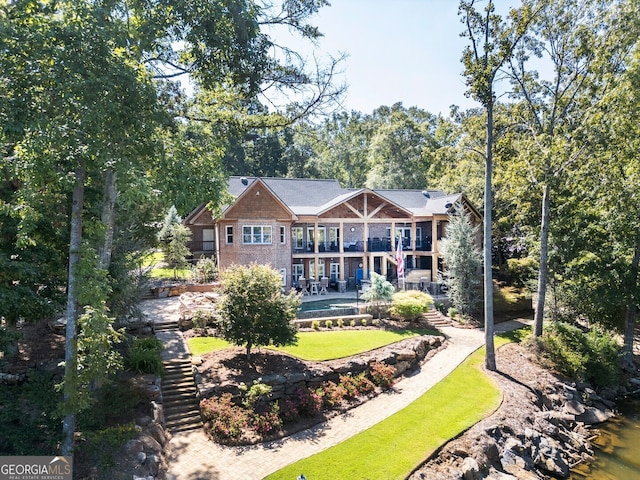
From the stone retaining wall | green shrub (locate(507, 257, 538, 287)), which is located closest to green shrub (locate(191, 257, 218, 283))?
the stone retaining wall

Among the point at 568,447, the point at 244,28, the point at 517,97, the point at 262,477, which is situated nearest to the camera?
the point at 262,477

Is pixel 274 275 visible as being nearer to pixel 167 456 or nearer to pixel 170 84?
pixel 167 456

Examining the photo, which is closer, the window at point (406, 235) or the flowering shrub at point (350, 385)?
the flowering shrub at point (350, 385)

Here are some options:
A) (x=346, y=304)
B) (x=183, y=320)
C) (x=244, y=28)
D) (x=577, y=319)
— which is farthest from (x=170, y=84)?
(x=577, y=319)

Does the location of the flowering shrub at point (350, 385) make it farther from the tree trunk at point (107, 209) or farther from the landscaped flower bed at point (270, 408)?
the tree trunk at point (107, 209)

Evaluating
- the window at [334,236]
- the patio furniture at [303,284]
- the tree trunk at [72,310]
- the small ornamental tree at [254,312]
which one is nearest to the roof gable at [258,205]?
the patio furniture at [303,284]
